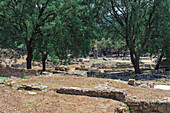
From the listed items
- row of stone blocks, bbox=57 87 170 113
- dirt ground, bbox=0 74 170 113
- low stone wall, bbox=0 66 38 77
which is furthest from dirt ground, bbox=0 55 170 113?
low stone wall, bbox=0 66 38 77

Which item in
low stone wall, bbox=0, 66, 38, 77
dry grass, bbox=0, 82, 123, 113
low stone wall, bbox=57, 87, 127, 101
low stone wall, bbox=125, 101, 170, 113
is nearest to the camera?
dry grass, bbox=0, 82, 123, 113

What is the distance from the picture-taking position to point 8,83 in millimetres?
11203

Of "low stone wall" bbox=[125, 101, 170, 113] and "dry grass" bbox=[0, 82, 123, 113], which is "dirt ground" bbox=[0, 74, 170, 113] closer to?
"dry grass" bbox=[0, 82, 123, 113]

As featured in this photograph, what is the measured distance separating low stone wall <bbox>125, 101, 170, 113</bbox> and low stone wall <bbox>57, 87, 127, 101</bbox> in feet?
2.00

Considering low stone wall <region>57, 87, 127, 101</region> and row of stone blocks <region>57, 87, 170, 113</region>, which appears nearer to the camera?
row of stone blocks <region>57, 87, 170, 113</region>

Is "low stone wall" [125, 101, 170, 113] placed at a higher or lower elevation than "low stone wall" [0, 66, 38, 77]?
lower

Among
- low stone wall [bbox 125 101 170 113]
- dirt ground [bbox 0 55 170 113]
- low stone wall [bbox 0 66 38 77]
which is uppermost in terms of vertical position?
low stone wall [bbox 0 66 38 77]

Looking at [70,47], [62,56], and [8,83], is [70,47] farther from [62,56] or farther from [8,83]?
[8,83]

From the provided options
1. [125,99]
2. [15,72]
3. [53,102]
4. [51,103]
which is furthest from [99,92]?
[15,72]

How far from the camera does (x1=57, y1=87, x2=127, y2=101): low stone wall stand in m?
9.61

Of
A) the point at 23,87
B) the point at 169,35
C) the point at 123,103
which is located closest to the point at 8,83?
the point at 23,87

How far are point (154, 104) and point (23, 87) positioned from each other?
7.15 meters

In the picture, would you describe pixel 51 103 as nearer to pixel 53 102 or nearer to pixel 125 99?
pixel 53 102

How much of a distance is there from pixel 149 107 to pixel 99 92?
2605mm
